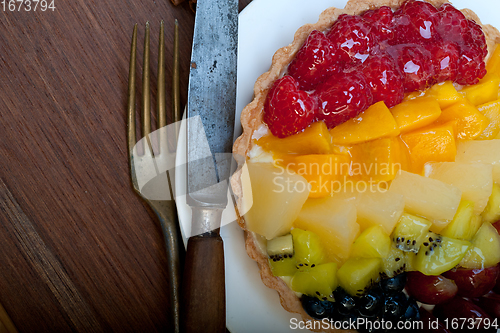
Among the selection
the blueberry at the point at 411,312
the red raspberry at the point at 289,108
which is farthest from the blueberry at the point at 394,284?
the red raspberry at the point at 289,108

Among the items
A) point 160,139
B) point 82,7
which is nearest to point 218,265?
point 160,139

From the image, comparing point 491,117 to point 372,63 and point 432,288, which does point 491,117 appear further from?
point 432,288

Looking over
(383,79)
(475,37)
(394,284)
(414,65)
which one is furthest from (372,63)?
(394,284)

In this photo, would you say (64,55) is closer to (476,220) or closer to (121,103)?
(121,103)

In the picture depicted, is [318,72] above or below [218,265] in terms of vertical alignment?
above

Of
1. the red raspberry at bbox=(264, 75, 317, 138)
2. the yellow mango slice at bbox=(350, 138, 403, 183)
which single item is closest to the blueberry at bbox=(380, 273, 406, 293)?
the yellow mango slice at bbox=(350, 138, 403, 183)

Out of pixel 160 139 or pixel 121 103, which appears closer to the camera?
pixel 160 139

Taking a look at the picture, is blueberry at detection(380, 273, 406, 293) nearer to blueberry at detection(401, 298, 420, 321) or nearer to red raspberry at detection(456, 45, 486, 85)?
blueberry at detection(401, 298, 420, 321)
